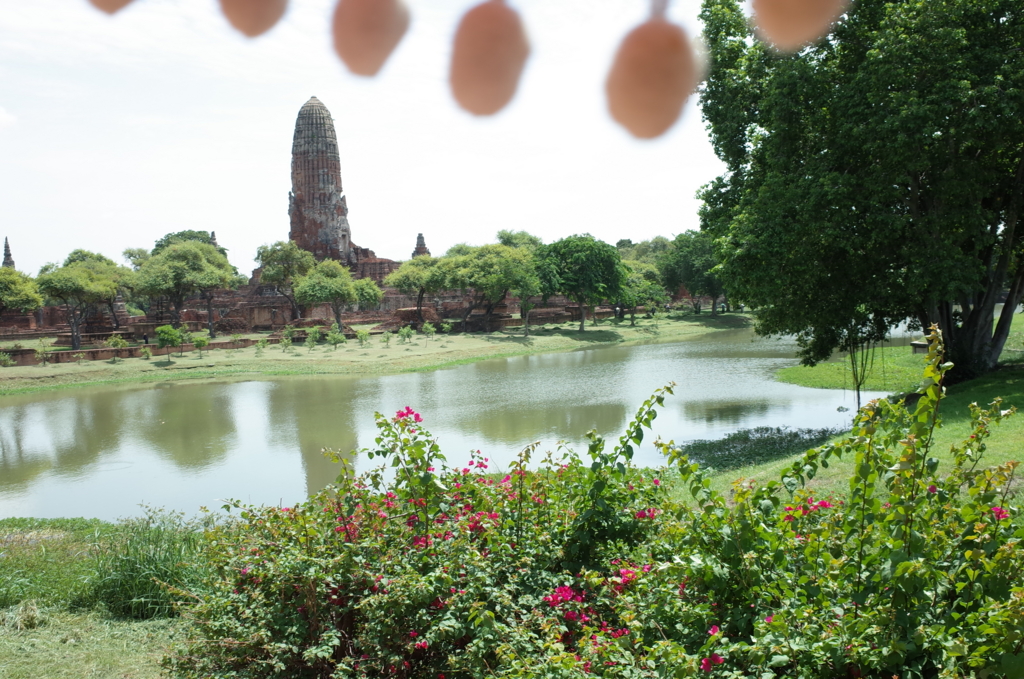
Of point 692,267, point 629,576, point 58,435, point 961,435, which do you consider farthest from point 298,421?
point 692,267

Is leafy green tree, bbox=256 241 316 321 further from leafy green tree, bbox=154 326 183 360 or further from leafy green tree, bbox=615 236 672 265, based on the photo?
leafy green tree, bbox=615 236 672 265

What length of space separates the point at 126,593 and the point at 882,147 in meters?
10.6

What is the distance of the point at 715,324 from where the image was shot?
4178 centimetres

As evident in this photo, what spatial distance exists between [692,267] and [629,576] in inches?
1752

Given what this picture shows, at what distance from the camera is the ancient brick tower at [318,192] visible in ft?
158

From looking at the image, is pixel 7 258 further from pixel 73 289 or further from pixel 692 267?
pixel 692 267

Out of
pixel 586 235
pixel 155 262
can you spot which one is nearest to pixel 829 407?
pixel 586 235

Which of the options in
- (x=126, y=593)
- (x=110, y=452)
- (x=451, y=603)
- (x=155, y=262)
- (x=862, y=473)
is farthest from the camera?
(x=155, y=262)

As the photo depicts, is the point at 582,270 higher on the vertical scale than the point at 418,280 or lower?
higher

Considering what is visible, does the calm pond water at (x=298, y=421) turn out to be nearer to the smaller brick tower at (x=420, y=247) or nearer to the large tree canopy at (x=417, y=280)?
the large tree canopy at (x=417, y=280)

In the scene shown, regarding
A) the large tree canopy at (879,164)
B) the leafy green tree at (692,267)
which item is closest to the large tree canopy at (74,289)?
the large tree canopy at (879,164)

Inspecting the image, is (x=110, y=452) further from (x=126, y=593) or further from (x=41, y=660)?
(x=41, y=660)

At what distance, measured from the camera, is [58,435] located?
14859mm

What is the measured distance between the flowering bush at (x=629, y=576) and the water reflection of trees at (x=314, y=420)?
5.58 m
